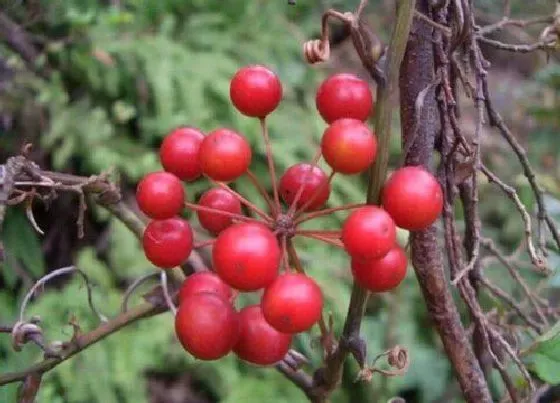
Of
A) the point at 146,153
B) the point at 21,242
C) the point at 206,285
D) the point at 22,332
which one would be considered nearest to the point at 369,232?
the point at 206,285

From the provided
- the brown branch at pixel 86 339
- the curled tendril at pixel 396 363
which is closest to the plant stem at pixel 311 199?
the curled tendril at pixel 396 363

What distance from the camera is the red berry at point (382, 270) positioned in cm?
46

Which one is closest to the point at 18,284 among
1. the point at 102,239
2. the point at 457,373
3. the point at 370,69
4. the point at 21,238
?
the point at 21,238

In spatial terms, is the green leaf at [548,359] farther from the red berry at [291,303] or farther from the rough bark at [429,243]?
the red berry at [291,303]

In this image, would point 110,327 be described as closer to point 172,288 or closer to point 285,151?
point 172,288

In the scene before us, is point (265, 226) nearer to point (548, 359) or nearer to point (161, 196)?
point (161, 196)

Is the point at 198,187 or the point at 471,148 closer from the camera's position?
the point at 471,148

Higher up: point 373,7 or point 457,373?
point 457,373

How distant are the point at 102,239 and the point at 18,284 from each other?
246 mm

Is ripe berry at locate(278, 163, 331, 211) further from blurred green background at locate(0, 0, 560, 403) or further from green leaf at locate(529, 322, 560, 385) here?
blurred green background at locate(0, 0, 560, 403)

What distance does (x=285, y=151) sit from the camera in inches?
73.7

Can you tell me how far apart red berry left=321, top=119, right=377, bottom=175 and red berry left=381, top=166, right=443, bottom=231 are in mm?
18

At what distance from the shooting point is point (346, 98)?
487 millimetres

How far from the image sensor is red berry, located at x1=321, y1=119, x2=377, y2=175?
0.44m
